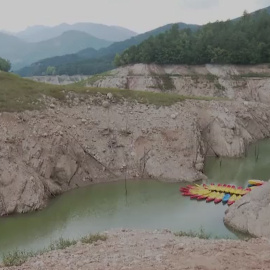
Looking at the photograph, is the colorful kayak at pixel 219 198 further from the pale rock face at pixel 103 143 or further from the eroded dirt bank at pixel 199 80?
the eroded dirt bank at pixel 199 80

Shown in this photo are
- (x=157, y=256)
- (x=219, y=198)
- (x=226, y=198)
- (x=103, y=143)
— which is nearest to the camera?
(x=157, y=256)

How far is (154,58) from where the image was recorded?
8231 cm

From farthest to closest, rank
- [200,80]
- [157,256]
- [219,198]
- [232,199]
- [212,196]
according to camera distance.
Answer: [200,80], [212,196], [219,198], [232,199], [157,256]

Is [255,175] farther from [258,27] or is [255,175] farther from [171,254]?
[258,27]

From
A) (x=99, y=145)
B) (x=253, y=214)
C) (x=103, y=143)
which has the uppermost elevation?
(x=103, y=143)

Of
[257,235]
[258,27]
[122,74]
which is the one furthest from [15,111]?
[258,27]

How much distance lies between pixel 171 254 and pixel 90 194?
62.8 ft

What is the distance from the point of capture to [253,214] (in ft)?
83.8

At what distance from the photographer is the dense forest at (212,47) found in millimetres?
78562

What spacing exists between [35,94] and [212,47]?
49227mm

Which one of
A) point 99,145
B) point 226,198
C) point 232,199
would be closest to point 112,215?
point 226,198

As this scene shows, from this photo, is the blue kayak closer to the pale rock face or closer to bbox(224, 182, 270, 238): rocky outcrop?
bbox(224, 182, 270, 238): rocky outcrop

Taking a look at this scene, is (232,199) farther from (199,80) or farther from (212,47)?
(212,47)

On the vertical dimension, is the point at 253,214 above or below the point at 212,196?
above
